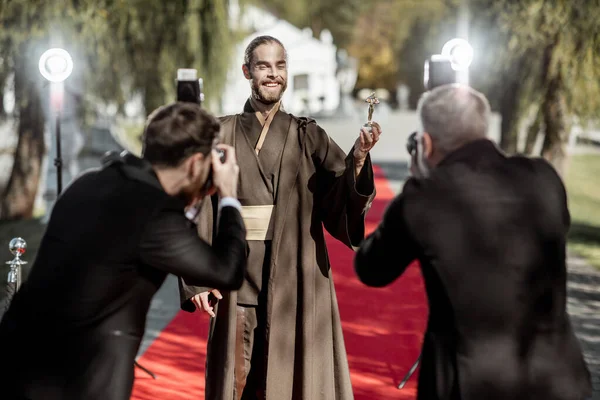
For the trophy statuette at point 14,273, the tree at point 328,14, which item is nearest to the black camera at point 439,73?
the trophy statuette at point 14,273

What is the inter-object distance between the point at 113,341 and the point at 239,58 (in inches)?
409

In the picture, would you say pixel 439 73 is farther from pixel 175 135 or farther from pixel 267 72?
pixel 175 135

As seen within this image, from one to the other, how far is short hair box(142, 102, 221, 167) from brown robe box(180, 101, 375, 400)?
4.81 feet

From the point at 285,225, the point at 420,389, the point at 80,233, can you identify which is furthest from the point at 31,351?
the point at 285,225

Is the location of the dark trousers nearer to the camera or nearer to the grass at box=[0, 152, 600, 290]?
the camera

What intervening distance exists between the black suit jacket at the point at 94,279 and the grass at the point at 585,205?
877 cm

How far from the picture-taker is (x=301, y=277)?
4.24 metres

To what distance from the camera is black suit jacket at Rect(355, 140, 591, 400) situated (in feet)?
8.52

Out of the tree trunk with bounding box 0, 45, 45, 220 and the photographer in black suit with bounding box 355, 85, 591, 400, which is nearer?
the photographer in black suit with bounding box 355, 85, 591, 400

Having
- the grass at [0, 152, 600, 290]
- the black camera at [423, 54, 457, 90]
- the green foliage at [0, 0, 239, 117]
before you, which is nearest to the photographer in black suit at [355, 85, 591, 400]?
the black camera at [423, 54, 457, 90]

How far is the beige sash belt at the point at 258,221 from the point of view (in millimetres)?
4266

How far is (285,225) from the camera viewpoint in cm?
423

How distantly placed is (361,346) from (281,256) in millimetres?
2783

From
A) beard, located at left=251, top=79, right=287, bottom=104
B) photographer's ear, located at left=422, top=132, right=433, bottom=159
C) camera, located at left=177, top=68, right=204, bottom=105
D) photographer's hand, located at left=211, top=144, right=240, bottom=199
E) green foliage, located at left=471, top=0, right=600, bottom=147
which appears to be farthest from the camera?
green foliage, located at left=471, top=0, right=600, bottom=147
